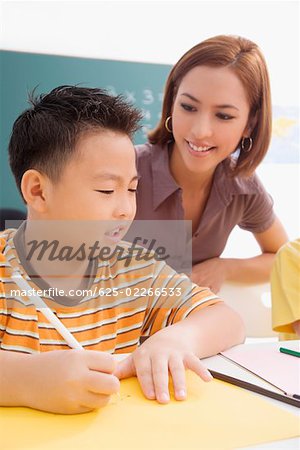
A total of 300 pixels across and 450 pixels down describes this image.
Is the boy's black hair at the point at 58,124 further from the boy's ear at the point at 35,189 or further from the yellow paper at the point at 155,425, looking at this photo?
the yellow paper at the point at 155,425

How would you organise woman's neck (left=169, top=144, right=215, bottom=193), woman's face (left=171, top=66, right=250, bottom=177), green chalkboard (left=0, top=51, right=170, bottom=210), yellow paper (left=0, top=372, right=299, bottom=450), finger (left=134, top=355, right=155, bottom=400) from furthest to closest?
green chalkboard (left=0, top=51, right=170, bottom=210) → woman's neck (left=169, top=144, right=215, bottom=193) → woman's face (left=171, top=66, right=250, bottom=177) → finger (left=134, top=355, right=155, bottom=400) → yellow paper (left=0, top=372, right=299, bottom=450)

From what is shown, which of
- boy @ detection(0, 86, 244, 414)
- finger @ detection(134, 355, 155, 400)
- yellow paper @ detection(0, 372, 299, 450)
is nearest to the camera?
yellow paper @ detection(0, 372, 299, 450)

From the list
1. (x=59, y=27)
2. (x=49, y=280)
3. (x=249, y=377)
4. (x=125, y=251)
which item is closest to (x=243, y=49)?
(x=125, y=251)

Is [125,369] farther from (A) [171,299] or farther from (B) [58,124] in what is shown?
(B) [58,124]

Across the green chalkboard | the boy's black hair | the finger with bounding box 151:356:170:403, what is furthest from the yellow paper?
the green chalkboard

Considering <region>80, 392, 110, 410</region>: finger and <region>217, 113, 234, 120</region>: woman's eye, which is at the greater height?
<region>217, 113, 234, 120</region>: woman's eye

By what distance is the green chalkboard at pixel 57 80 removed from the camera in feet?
7.48

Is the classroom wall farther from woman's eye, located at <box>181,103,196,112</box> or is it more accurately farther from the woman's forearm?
woman's eye, located at <box>181,103,196,112</box>

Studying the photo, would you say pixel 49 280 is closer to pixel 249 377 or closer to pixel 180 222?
pixel 249 377

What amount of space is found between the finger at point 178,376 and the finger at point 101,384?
8 centimetres

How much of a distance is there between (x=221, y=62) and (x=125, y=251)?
57 centimetres

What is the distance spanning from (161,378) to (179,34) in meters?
2.17

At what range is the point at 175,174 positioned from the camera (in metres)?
1.34

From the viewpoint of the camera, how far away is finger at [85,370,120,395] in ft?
1.62
